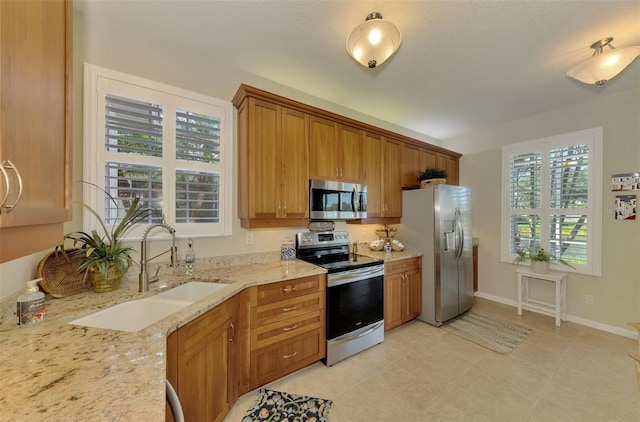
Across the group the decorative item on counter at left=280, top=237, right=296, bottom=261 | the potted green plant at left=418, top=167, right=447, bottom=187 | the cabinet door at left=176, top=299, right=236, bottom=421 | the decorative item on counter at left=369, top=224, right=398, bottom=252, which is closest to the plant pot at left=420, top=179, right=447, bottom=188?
the potted green plant at left=418, top=167, right=447, bottom=187

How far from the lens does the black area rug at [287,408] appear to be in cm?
162

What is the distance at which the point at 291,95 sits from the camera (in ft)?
8.94

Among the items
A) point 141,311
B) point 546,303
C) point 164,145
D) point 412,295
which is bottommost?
point 546,303

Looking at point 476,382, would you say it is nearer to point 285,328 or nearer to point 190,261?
point 285,328

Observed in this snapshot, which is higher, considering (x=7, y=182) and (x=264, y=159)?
(x=264, y=159)

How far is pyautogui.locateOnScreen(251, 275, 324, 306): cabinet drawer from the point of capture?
1830 mm

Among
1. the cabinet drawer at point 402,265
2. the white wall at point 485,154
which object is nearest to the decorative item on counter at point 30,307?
the white wall at point 485,154

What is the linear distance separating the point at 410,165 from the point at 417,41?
1.71 metres

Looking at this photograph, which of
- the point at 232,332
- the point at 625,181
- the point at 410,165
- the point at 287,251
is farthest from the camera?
the point at 410,165

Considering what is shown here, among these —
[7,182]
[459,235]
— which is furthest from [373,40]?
[459,235]

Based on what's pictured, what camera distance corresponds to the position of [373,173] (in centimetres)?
298

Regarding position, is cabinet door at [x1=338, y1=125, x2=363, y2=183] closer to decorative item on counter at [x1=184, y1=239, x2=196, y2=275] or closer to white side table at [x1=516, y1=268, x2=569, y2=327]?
decorative item on counter at [x1=184, y1=239, x2=196, y2=275]

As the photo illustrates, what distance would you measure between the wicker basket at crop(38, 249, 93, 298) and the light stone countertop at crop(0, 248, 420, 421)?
7 centimetres

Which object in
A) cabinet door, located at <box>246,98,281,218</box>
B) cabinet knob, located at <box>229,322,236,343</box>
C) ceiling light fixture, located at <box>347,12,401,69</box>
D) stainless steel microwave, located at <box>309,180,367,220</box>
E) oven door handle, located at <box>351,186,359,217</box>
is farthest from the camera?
oven door handle, located at <box>351,186,359,217</box>
